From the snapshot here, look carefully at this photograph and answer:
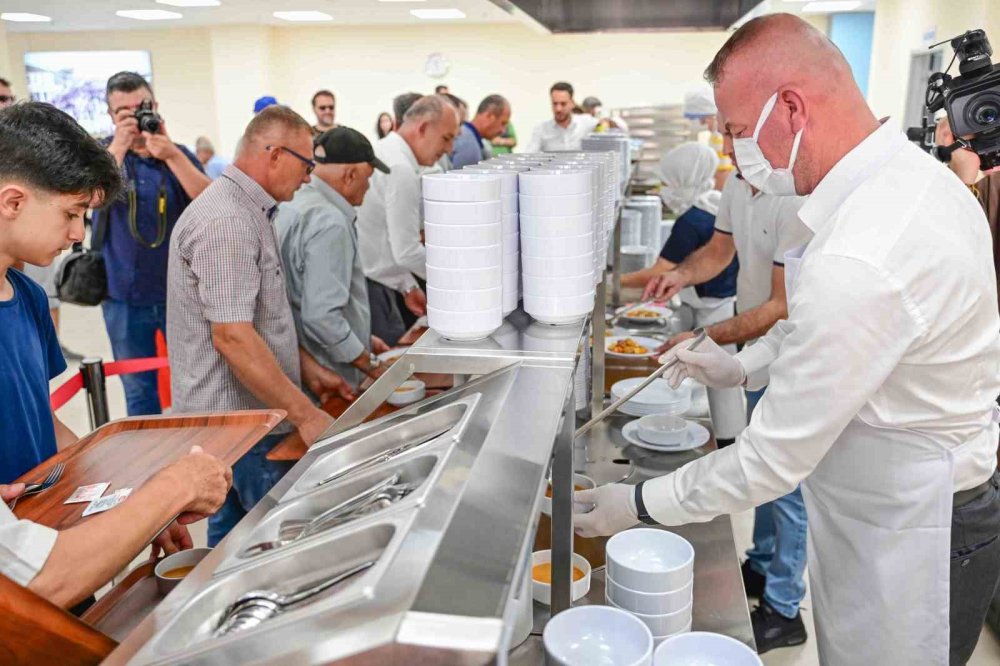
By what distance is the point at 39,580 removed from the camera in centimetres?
92

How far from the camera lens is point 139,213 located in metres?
3.19

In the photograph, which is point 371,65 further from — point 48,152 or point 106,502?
point 106,502

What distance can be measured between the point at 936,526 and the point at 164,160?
10.1 feet

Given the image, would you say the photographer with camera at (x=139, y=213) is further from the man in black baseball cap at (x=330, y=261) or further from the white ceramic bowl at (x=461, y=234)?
the white ceramic bowl at (x=461, y=234)

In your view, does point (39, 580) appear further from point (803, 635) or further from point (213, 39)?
point (213, 39)

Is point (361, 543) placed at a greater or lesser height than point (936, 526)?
greater

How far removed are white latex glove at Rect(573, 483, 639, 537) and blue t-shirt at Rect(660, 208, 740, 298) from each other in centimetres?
209

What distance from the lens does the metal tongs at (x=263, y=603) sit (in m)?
0.74

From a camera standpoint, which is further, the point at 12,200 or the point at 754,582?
the point at 754,582

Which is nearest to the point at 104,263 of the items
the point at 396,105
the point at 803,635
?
the point at 396,105

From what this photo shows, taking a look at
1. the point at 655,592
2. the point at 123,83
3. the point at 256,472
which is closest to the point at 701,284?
the point at 256,472

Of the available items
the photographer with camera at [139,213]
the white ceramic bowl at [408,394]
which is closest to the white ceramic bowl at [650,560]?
the white ceramic bowl at [408,394]

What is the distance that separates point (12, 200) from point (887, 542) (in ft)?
4.87

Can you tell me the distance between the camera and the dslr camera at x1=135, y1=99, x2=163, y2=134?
3107mm
